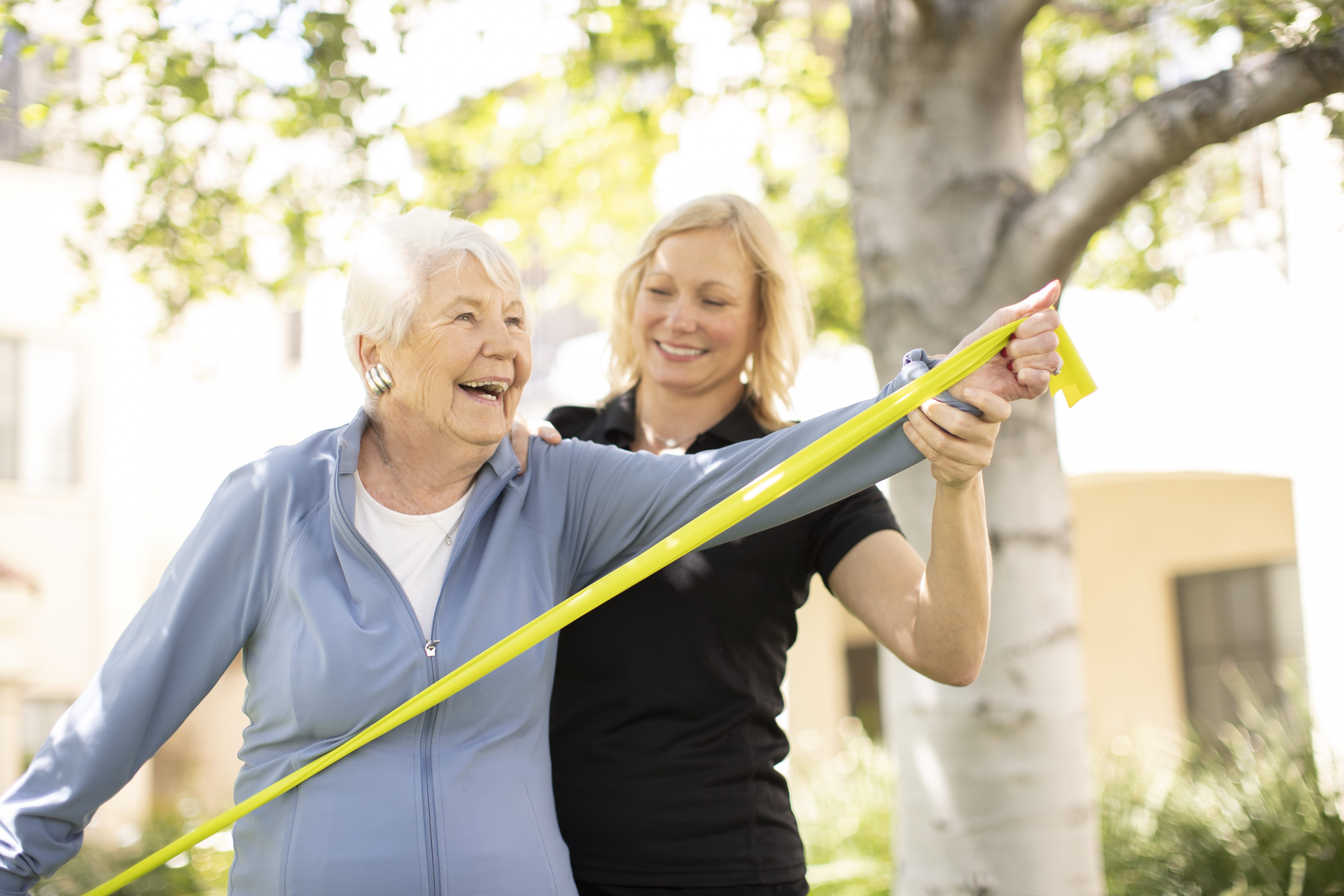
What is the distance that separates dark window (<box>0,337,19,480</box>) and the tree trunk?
11337 millimetres

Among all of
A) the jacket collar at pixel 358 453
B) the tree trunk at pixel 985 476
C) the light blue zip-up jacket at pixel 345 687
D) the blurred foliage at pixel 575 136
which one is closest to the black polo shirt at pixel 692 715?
Result: the light blue zip-up jacket at pixel 345 687

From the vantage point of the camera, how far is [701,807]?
2162 mm

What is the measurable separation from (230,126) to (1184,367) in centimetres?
693

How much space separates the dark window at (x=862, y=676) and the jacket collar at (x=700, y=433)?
1210 centimetres

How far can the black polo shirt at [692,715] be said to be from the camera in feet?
7.07

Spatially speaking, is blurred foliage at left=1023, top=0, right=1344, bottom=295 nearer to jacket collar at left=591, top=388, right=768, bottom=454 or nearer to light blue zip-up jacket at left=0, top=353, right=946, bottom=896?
jacket collar at left=591, top=388, right=768, bottom=454

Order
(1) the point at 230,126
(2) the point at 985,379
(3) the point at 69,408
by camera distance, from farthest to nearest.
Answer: (3) the point at 69,408 < (1) the point at 230,126 < (2) the point at 985,379

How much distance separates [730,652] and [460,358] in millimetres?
792

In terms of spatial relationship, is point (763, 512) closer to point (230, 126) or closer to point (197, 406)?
point (230, 126)

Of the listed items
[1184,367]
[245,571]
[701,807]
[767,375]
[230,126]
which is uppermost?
[230,126]

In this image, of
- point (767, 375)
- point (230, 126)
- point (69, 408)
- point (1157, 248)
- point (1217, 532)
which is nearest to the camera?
point (767, 375)

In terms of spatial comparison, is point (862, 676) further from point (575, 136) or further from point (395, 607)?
point (395, 607)

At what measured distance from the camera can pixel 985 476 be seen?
3.77 meters

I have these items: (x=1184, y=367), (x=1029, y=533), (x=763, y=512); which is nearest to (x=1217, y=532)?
(x=1184, y=367)
